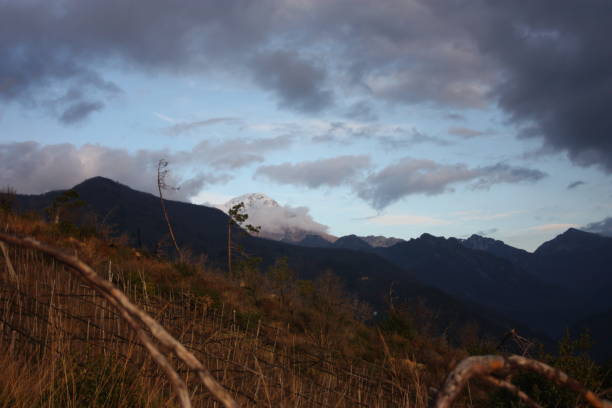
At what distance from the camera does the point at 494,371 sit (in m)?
0.90

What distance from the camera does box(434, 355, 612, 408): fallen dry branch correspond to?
84 cm

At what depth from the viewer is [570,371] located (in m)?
9.80

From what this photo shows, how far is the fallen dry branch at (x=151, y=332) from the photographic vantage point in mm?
820

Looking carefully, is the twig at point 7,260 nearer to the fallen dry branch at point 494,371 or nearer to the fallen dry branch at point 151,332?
the fallen dry branch at point 151,332

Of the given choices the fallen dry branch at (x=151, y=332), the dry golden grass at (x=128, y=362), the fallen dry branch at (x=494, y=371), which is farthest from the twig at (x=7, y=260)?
the fallen dry branch at (x=494, y=371)

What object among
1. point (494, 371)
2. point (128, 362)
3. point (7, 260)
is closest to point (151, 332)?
point (494, 371)

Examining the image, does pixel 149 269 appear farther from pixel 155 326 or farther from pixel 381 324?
pixel 155 326

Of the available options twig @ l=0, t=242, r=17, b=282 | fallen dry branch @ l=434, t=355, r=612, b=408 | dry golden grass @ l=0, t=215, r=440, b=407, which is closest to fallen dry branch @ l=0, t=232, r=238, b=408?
fallen dry branch @ l=434, t=355, r=612, b=408

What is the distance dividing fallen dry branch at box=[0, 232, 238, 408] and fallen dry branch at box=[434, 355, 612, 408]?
1.46ft

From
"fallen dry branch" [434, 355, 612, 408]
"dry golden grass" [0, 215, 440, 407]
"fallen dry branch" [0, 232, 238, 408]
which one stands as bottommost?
"dry golden grass" [0, 215, 440, 407]

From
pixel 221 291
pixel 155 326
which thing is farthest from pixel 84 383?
pixel 221 291

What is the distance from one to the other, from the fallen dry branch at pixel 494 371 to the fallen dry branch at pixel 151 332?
0.45 metres

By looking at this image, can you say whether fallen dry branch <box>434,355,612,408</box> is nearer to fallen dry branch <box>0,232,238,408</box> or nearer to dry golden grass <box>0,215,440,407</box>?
fallen dry branch <box>0,232,238,408</box>

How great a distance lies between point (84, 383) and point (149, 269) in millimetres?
15478
